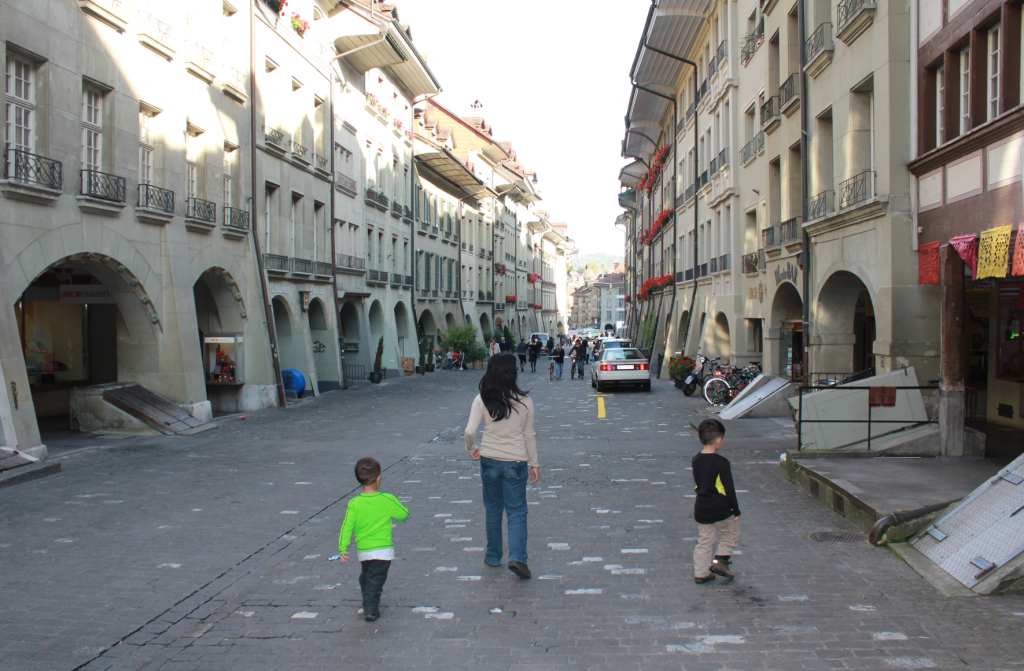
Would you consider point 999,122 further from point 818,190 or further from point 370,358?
point 370,358

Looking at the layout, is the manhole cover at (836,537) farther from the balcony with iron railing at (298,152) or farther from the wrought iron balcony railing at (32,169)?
the balcony with iron railing at (298,152)

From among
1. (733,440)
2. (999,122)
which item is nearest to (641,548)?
(999,122)

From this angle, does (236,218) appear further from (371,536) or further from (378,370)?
(371,536)

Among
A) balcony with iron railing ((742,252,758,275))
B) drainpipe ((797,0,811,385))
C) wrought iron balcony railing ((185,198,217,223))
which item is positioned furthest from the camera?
balcony with iron railing ((742,252,758,275))

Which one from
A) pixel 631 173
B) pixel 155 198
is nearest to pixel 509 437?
pixel 155 198

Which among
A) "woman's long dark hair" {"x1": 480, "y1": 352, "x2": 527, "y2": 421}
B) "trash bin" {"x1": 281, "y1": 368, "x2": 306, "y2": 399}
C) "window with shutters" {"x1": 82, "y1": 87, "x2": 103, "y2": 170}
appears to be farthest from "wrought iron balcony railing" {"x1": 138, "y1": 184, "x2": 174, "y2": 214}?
"woman's long dark hair" {"x1": 480, "y1": 352, "x2": 527, "y2": 421}

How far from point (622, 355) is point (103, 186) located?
16783 millimetres

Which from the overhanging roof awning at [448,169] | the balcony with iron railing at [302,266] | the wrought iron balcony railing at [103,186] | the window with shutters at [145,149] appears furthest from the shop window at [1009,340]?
the overhanging roof awning at [448,169]

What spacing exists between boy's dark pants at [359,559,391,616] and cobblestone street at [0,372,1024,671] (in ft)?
0.41

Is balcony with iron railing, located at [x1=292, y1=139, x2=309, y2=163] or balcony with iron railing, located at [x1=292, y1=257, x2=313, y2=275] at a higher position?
balcony with iron railing, located at [x1=292, y1=139, x2=309, y2=163]

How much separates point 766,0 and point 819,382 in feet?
33.2

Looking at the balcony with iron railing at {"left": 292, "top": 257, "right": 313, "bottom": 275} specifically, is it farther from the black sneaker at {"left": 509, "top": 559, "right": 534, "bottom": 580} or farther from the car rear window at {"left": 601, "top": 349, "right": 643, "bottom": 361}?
the black sneaker at {"left": 509, "top": 559, "right": 534, "bottom": 580}

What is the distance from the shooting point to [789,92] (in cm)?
1677

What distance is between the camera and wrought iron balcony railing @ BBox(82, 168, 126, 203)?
14430mm
